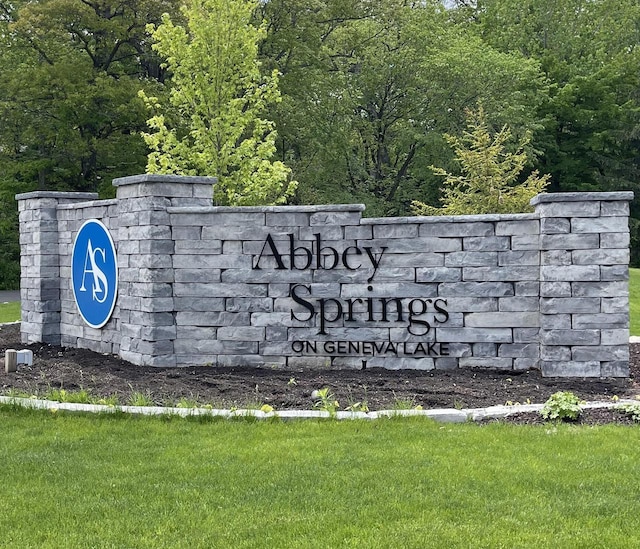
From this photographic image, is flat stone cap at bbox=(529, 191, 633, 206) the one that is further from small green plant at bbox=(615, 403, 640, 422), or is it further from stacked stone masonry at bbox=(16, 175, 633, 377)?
small green plant at bbox=(615, 403, 640, 422)

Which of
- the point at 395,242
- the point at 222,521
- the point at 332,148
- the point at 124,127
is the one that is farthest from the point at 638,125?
the point at 222,521

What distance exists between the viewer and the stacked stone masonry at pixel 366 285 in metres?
8.04

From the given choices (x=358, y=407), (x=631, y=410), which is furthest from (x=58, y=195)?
(x=631, y=410)

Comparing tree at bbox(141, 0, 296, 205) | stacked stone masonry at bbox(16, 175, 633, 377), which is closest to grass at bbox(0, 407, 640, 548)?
stacked stone masonry at bbox(16, 175, 633, 377)

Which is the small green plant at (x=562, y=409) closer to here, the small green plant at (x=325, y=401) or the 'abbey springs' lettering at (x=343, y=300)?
the small green plant at (x=325, y=401)

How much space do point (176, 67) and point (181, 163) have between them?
1.85 metres

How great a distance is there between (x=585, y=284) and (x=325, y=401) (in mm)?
3016

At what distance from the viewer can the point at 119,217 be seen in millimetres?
9383

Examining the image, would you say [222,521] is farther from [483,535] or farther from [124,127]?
[124,127]

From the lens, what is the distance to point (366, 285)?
8.71 meters

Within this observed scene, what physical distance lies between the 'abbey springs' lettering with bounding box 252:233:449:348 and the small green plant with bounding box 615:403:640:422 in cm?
240

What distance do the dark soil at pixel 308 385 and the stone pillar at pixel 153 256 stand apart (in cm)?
31

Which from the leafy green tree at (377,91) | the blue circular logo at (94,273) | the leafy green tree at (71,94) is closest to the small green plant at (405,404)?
the blue circular logo at (94,273)

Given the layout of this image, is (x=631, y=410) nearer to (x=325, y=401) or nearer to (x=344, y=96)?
(x=325, y=401)
